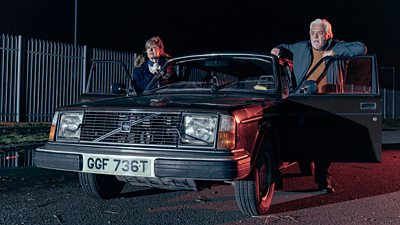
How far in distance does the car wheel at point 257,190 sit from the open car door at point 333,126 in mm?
434

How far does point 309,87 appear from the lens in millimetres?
5094

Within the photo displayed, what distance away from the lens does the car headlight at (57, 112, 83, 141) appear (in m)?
4.39

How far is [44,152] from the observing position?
4406mm

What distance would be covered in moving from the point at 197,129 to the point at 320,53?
2809 millimetres

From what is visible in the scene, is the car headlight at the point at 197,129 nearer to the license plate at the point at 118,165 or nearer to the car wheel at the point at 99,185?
the license plate at the point at 118,165

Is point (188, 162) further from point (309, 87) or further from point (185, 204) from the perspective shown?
point (309, 87)

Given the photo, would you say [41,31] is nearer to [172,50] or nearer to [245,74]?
[172,50]

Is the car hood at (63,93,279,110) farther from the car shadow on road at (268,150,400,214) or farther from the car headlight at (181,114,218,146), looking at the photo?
the car shadow on road at (268,150,400,214)

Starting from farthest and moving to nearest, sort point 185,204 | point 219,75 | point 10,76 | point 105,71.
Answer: point 105,71 < point 10,76 < point 219,75 < point 185,204

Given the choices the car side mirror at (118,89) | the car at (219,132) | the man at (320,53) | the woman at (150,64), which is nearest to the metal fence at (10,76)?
the woman at (150,64)

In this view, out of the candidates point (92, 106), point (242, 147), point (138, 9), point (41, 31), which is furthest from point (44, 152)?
point (138, 9)

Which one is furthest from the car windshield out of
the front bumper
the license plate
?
the license plate

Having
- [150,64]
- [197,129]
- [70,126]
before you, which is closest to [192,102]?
[197,129]

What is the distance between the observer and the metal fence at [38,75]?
44.9 ft
